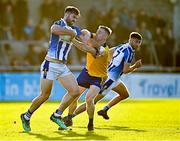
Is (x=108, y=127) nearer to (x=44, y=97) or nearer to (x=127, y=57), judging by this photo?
(x=127, y=57)

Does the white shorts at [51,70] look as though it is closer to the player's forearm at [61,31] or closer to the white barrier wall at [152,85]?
the player's forearm at [61,31]

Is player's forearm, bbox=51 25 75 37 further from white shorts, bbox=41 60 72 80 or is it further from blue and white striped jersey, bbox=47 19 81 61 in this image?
white shorts, bbox=41 60 72 80

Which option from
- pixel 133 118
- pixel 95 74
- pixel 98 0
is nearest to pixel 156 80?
pixel 98 0

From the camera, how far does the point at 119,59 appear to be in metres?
17.6

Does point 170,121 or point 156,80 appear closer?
point 170,121

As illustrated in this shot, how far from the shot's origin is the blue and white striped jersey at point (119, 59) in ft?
56.5

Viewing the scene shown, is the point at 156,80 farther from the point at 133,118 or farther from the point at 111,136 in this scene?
the point at 111,136

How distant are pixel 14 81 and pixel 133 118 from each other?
38.8ft

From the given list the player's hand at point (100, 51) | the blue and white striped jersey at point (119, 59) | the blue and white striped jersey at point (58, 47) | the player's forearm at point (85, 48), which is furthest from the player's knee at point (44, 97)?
the blue and white striped jersey at point (119, 59)

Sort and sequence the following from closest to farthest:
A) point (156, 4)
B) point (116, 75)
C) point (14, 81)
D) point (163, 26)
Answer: point (116, 75) → point (14, 81) → point (163, 26) → point (156, 4)

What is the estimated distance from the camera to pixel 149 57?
35.0 m

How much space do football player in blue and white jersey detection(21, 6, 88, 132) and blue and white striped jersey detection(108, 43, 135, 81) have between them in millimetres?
2845

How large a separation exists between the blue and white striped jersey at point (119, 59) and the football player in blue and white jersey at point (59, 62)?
112 inches

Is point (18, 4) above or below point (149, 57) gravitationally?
above
